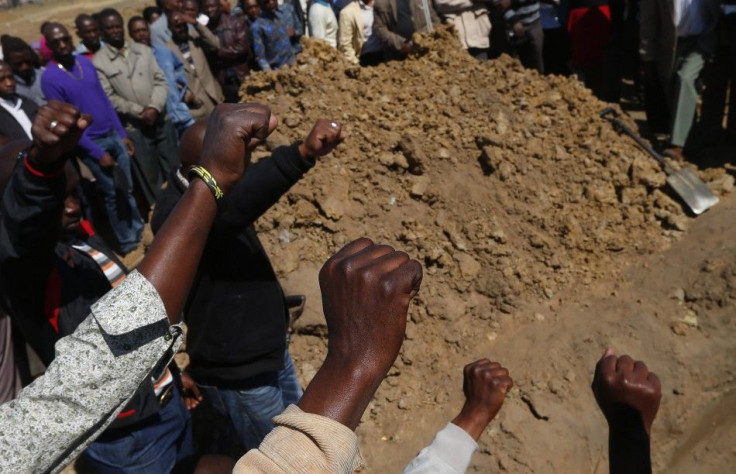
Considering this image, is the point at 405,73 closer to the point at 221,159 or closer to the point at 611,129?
the point at 611,129

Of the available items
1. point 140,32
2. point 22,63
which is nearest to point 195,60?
point 140,32

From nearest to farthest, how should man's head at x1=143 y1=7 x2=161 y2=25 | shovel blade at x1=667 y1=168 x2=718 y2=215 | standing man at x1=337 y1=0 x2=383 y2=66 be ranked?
shovel blade at x1=667 y1=168 x2=718 y2=215 → standing man at x1=337 y1=0 x2=383 y2=66 → man's head at x1=143 y1=7 x2=161 y2=25

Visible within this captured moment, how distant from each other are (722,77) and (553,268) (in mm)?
2521

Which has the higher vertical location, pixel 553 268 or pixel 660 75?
pixel 660 75

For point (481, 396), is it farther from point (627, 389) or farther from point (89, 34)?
point (89, 34)

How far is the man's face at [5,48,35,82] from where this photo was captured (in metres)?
5.52

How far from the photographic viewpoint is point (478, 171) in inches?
184

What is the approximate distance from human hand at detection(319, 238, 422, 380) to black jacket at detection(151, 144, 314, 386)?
1303mm

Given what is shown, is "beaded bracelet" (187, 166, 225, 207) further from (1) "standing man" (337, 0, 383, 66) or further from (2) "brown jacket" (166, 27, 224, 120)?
(1) "standing man" (337, 0, 383, 66)

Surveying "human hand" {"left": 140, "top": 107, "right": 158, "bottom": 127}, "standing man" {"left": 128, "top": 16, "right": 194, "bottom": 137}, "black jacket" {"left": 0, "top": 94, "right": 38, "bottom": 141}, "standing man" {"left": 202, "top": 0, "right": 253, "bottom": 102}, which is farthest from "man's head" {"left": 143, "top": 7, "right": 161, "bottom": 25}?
"black jacket" {"left": 0, "top": 94, "right": 38, "bottom": 141}

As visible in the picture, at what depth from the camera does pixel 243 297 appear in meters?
2.50

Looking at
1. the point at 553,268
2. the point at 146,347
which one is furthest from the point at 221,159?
the point at 553,268

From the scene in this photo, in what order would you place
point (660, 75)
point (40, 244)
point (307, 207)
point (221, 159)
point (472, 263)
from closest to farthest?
point (221, 159) → point (40, 244) → point (472, 263) → point (307, 207) → point (660, 75)

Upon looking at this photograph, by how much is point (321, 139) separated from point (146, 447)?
4.42ft
